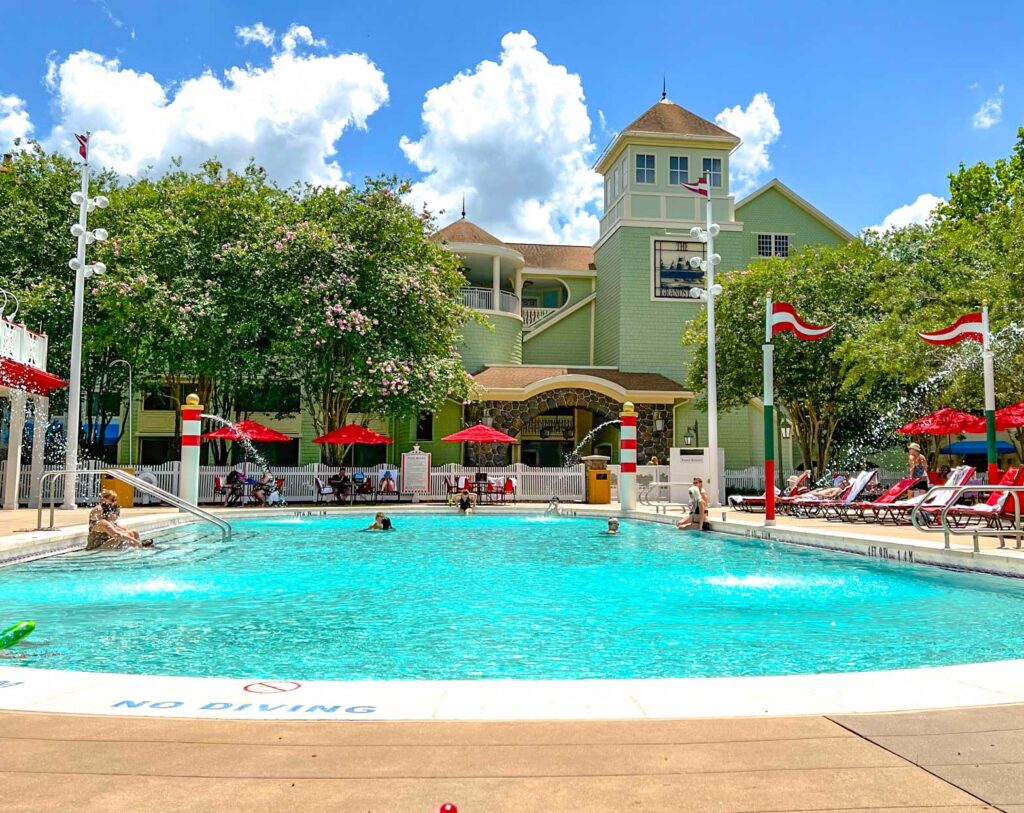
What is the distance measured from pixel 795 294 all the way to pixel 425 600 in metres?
21.9

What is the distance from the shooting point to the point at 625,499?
24.4 m

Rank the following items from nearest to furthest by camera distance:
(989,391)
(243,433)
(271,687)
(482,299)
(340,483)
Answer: (271,687), (989,391), (243,433), (340,483), (482,299)

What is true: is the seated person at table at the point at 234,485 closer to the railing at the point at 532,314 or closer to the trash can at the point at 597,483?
the trash can at the point at 597,483

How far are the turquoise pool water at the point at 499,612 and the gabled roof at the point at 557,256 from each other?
2580cm

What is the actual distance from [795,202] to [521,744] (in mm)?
36782

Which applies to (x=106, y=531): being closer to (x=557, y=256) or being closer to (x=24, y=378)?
(x=24, y=378)

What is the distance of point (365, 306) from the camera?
28062mm

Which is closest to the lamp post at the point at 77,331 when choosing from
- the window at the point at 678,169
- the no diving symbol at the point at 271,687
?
the no diving symbol at the point at 271,687

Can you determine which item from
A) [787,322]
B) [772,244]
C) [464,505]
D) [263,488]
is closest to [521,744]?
[787,322]

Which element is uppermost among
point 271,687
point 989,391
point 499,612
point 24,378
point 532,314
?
point 532,314

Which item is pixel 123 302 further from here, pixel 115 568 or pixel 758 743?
pixel 758 743

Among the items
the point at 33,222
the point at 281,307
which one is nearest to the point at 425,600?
the point at 281,307

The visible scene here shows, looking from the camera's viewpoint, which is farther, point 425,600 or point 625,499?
point 625,499

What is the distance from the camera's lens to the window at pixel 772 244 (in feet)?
121
